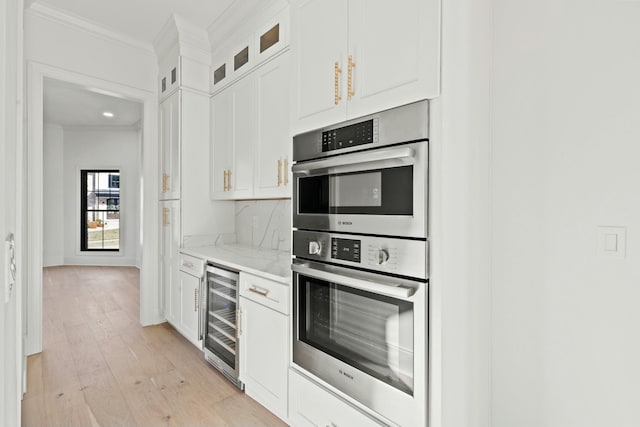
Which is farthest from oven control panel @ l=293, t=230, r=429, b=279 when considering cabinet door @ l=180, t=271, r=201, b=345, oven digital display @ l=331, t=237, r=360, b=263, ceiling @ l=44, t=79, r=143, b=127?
ceiling @ l=44, t=79, r=143, b=127

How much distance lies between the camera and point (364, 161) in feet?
4.73

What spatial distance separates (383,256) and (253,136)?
171cm

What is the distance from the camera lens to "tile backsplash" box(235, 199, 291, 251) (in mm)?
2891

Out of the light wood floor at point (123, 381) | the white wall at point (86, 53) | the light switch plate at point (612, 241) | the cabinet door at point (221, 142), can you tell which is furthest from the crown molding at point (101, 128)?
the light switch plate at point (612, 241)

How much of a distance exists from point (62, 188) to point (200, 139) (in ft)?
17.9

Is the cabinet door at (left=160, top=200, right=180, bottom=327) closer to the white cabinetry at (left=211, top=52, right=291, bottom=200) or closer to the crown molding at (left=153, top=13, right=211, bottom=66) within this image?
the white cabinetry at (left=211, top=52, right=291, bottom=200)

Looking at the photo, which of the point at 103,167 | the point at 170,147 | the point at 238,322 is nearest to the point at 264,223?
the point at 238,322

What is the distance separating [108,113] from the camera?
19.5ft

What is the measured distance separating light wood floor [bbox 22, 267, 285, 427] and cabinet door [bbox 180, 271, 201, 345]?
16 cm

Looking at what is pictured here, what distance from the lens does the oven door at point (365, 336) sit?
1291 millimetres

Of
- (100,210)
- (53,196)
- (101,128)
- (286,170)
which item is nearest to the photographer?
(286,170)

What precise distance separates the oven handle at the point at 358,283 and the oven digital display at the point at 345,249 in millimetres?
84

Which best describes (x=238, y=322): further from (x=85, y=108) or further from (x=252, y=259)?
(x=85, y=108)

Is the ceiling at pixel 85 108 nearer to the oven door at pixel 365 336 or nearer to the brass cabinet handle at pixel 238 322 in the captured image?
the brass cabinet handle at pixel 238 322
